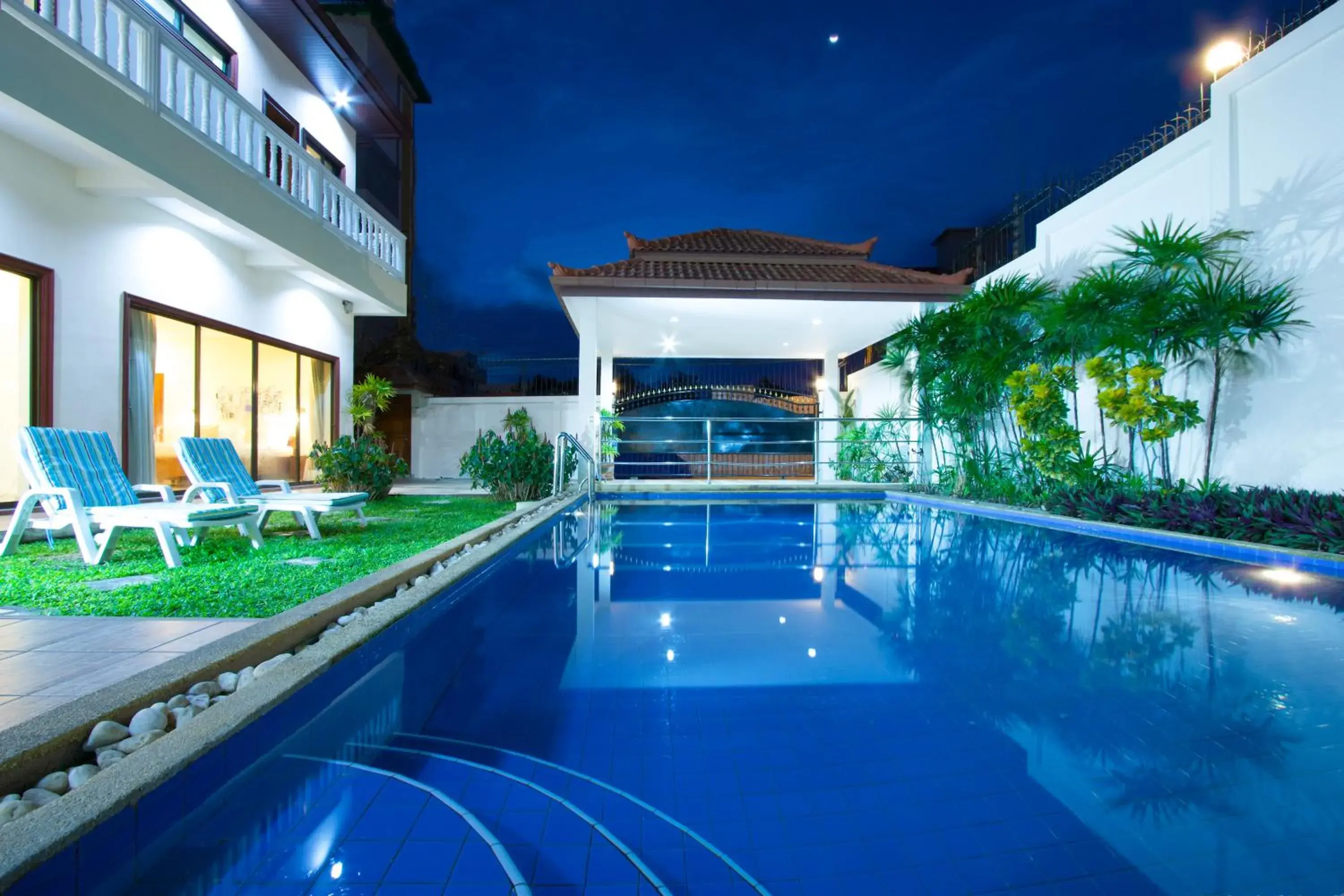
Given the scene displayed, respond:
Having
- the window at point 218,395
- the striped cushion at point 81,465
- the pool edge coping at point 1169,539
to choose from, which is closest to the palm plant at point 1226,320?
the pool edge coping at point 1169,539

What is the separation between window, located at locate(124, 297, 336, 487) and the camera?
22.7ft

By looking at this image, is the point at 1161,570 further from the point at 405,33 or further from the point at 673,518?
the point at 405,33

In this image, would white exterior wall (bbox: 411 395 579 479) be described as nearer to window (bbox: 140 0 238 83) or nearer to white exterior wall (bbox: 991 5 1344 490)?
window (bbox: 140 0 238 83)

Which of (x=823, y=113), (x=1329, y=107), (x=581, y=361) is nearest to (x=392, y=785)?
(x=1329, y=107)

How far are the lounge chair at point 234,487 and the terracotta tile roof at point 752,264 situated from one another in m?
4.55

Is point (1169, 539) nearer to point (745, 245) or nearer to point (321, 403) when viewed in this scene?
point (745, 245)

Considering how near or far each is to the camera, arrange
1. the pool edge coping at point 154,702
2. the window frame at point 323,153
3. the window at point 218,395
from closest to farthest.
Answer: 1. the pool edge coping at point 154,702
2. the window at point 218,395
3. the window frame at point 323,153

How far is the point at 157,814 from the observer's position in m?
1.44

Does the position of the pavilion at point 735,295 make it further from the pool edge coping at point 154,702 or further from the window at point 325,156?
the pool edge coping at point 154,702

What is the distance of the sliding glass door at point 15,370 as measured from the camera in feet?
18.6

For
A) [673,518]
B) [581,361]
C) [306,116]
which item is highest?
[306,116]

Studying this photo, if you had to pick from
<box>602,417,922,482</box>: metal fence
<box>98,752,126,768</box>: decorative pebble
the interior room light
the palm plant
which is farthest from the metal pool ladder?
the interior room light

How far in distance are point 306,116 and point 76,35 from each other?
5.60 meters

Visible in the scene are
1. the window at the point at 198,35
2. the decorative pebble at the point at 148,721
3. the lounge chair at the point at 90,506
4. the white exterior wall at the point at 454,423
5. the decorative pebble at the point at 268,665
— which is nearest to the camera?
the decorative pebble at the point at 148,721
